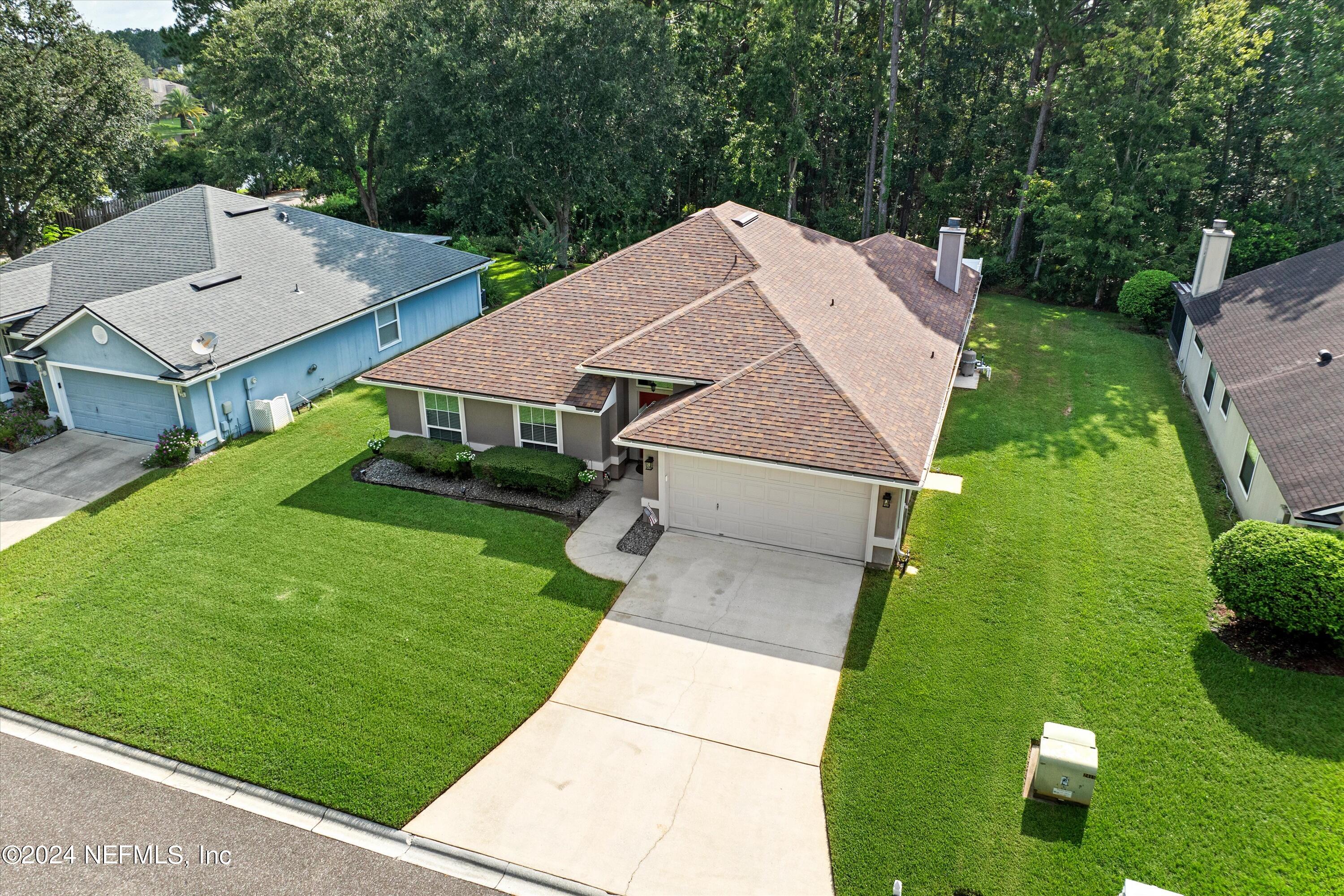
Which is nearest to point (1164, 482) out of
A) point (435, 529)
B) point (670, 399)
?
point (670, 399)

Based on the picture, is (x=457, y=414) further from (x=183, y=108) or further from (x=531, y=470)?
(x=183, y=108)

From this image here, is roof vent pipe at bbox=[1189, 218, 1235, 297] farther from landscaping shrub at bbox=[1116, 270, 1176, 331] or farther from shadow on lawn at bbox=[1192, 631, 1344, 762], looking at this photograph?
shadow on lawn at bbox=[1192, 631, 1344, 762]

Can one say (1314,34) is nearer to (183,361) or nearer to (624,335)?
(624,335)

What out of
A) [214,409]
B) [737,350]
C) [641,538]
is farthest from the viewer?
[214,409]

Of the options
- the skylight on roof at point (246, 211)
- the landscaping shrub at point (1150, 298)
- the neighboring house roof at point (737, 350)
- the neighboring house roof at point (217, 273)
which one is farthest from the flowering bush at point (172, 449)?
the landscaping shrub at point (1150, 298)

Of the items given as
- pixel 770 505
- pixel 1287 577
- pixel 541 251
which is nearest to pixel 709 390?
pixel 770 505
